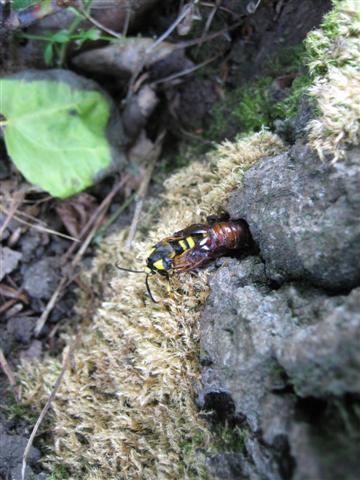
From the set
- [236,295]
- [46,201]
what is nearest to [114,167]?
[46,201]

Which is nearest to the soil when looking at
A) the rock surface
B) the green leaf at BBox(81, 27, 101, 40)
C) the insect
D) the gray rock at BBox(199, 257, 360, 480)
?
the green leaf at BBox(81, 27, 101, 40)

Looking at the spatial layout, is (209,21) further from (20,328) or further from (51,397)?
(51,397)

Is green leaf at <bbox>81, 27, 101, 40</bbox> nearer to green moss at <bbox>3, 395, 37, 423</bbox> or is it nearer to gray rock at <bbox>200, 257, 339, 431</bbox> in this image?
gray rock at <bbox>200, 257, 339, 431</bbox>

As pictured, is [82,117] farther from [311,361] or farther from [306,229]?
[311,361]

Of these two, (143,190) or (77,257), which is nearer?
(77,257)

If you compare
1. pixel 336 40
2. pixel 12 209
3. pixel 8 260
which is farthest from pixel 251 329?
pixel 12 209

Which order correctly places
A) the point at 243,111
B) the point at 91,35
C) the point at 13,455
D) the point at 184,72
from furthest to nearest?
the point at 184,72 → the point at 243,111 → the point at 91,35 → the point at 13,455

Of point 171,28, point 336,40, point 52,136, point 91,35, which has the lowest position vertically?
point 52,136
